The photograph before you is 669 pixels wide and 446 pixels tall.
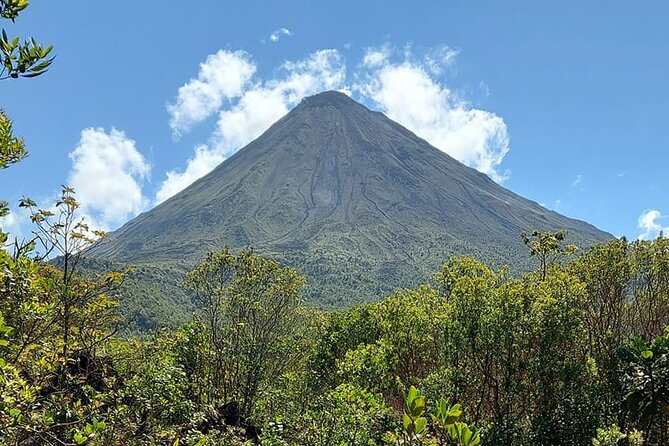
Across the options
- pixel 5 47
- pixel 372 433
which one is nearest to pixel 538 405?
pixel 372 433

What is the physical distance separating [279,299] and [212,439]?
1257 centimetres

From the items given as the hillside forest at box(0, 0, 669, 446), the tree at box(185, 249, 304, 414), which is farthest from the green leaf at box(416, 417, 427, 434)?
the tree at box(185, 249, 304, 414)

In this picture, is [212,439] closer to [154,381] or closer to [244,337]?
[154,381]

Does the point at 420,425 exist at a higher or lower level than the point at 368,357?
higher

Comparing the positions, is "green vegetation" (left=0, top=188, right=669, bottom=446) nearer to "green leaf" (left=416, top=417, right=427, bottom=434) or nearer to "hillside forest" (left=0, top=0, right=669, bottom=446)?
"hillside forest" (left=0, top=0, right=669, bottom=446)

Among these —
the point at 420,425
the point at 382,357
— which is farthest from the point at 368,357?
the point at 420,425

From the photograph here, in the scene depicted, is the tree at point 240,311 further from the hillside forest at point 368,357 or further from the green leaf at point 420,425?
the green leaf at point 420,425

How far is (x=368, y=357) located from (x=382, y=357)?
578 mm

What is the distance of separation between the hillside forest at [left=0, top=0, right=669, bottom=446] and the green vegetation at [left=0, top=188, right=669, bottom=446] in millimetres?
65

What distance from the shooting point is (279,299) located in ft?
70.2

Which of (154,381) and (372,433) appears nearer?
(154,381)

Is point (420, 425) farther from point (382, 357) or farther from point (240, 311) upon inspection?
point (240, 311)

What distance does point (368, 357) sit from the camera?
53.8 ft

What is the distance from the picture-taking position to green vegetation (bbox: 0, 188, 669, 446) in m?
9.61
